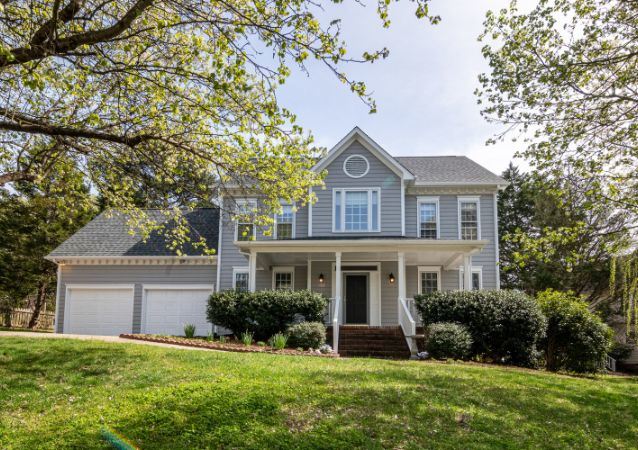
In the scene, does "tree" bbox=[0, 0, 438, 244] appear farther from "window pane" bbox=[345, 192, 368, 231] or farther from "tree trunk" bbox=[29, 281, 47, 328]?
"tree trunk" bbox=[29, 281, 47, 328]

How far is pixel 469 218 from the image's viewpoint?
18.0 metres

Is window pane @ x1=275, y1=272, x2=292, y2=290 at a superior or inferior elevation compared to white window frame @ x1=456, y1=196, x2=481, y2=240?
inferior

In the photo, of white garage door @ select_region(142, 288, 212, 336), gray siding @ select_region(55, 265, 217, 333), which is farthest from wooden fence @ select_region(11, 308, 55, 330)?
white garage door @ select_region(142, 288, 212, 336)

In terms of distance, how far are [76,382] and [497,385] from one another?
654cm

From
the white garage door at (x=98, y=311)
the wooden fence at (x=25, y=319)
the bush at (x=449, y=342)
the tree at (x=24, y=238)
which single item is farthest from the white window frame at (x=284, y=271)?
the wooden fence at (x=25, y=319)

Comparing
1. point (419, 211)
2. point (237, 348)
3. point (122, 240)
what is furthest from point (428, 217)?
point (122, 240)

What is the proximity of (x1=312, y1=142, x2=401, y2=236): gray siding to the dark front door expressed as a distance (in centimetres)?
180

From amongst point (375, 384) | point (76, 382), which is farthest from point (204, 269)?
point (375, 384)

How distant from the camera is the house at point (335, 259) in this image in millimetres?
17500

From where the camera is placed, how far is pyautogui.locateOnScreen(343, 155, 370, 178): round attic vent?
18.0 m

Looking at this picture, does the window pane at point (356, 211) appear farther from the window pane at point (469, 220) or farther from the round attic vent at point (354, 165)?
the window pane at point (469, 220)

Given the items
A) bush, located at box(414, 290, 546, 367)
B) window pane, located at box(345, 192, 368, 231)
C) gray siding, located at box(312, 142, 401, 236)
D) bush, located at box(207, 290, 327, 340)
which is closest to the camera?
bush, located at box(414, 290, 546, 367)

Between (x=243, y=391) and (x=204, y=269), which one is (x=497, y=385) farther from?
(x=204, y=269)

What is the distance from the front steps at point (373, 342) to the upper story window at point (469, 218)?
5.04 metres
